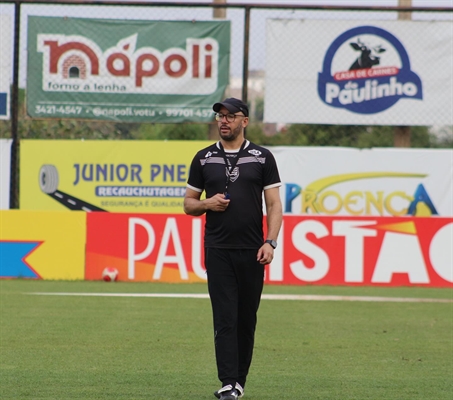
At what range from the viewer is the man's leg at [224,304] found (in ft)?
20.4

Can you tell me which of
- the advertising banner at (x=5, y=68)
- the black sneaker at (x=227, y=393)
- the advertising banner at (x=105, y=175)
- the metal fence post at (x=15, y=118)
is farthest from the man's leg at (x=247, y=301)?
the advertising banner at (x=5, y=68)

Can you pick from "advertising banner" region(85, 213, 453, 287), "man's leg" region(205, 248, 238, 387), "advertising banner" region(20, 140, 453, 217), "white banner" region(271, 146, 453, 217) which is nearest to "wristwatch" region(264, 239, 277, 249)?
"man's leg" region(205, 248, 238, 387)

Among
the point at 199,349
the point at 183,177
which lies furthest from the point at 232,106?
the point at 183,177

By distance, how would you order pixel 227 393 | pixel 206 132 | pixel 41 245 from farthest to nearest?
pixel 206 132 → pixel 41 245 → pixel 227 393

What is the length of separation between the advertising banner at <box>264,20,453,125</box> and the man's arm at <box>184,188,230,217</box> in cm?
1094

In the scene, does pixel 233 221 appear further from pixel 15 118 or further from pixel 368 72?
pixel 368 72

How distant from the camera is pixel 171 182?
17.0 metres

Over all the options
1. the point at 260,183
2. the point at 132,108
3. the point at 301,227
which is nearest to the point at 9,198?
the point at 132,108

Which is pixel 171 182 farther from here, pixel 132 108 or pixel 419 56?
pixel 419 56

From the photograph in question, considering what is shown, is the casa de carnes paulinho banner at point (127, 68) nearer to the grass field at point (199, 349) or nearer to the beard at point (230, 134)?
the grass field at point (199, 349)

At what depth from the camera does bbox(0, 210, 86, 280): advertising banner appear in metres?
15.1

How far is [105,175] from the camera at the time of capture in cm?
1708

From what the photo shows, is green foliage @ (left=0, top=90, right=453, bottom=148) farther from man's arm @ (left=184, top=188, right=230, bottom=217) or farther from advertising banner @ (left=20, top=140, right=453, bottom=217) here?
man's arm @ (left=184, top=188, right=230, bottom=217)

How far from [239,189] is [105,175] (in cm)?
1105
